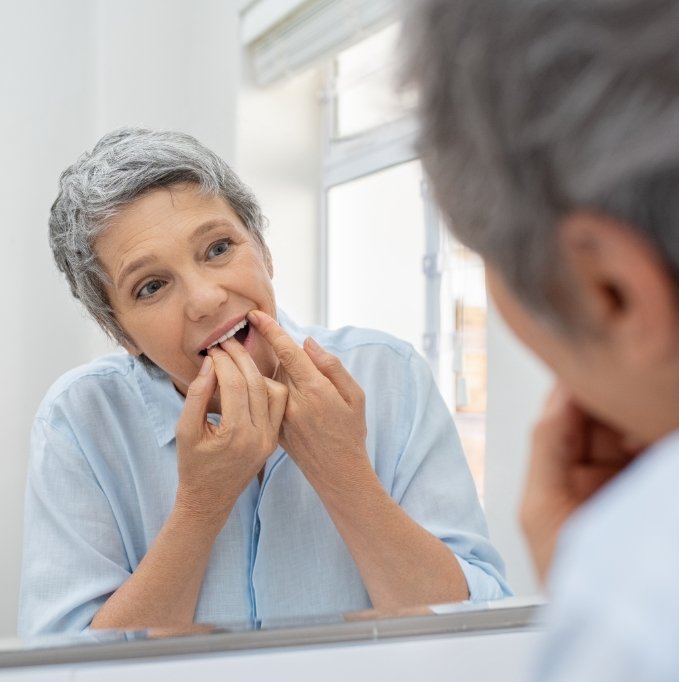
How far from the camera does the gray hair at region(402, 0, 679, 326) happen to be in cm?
19

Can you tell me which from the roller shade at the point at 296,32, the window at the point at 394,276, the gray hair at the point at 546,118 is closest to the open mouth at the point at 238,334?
the window at the point at 394,276

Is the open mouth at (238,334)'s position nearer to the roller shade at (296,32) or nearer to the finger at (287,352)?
the finger at (287,352)

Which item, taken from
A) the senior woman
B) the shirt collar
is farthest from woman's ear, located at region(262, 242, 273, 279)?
the shirt collar

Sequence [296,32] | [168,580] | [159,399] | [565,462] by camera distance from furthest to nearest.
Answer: [296,32] → [159,399] → [168,580] → [565,462]

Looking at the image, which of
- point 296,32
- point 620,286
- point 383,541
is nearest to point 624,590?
point 620,286

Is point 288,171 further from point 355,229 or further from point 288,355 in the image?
point 288,355

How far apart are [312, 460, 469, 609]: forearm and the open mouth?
120mm

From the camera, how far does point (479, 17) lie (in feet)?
0.66

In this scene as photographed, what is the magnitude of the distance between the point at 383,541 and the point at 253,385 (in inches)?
5.6

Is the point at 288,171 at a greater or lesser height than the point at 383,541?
greater

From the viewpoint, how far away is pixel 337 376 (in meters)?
0.62

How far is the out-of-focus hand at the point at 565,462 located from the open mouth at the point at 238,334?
1.07ft

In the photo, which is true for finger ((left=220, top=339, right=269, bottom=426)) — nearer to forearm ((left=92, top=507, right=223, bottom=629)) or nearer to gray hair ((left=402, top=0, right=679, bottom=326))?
forearm ((left=92, top=507, right=223, bottom=629))

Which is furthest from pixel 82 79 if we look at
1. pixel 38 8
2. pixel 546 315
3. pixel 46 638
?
pixel 546 315
